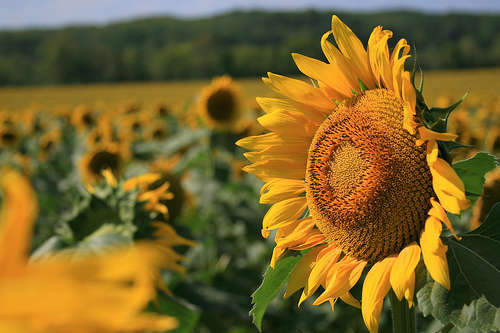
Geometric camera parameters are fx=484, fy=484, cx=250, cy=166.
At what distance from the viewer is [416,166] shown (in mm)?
1126

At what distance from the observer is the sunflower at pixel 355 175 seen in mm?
1061

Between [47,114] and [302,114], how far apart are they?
10158mm

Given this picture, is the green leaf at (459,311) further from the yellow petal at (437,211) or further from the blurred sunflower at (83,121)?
the blurred sunflower at (83,121)

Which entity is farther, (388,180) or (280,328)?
(280,328)

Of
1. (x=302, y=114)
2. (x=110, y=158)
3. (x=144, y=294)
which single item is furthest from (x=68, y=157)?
(x=144, y=294)

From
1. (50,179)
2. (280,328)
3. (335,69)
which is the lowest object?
(280,328)

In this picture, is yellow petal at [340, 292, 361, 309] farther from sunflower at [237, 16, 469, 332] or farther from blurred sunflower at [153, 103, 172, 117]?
blurred sunflower at [153, 103, 172, 117]

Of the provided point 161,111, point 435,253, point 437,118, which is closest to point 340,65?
point 437,118

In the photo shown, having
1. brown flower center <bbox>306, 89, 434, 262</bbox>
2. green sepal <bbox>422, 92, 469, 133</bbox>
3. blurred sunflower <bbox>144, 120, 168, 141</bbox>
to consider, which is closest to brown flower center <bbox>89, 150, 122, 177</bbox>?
blurred sunflower <bbox>144, 120, 168, 141</bbox>

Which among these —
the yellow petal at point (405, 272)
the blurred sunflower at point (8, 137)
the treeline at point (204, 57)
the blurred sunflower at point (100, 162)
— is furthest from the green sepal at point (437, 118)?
the treeline at point (204, 57)

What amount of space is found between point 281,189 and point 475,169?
1.61 ft

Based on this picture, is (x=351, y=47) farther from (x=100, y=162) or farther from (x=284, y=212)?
(x=100, y=162)

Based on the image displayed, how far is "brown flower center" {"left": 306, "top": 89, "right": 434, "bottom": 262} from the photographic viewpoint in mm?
1123

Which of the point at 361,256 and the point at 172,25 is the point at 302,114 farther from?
the point at 172,25
